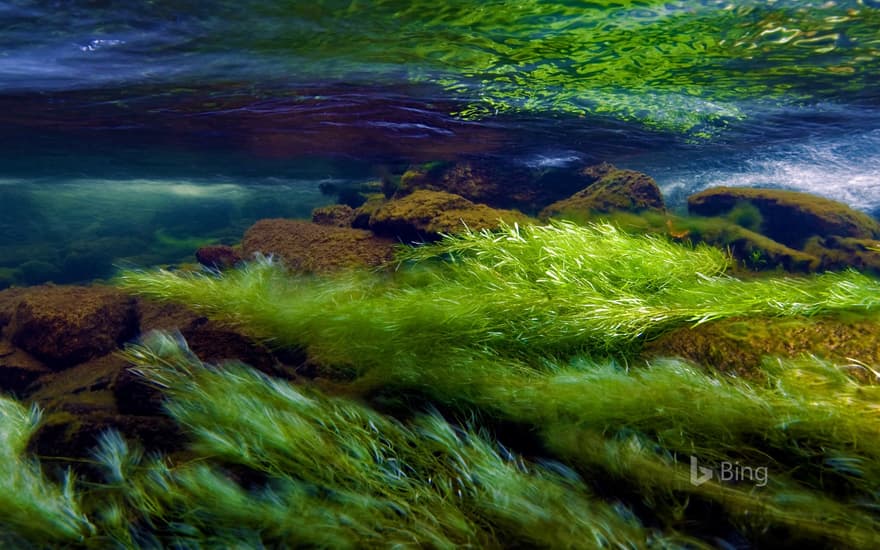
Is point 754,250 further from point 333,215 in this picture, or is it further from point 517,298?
point 333,215

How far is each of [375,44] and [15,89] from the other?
6.67m

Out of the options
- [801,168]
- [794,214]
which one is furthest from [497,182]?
[801,168]

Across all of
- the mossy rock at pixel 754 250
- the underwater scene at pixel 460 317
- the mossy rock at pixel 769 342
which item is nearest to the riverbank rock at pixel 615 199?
the underwater scene at pixel 460 317

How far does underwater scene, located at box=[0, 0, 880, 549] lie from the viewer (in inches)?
85.3

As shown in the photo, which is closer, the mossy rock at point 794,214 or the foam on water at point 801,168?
the mossy rock at point 794,214

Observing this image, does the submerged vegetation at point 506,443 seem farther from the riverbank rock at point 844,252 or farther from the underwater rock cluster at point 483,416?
the riverbank rock at point 844,252

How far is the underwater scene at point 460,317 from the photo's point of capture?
7.11 ft

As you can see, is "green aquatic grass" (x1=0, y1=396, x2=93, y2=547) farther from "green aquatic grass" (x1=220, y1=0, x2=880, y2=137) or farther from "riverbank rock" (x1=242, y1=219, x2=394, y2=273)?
"green aquatic grass" (x1=220, y1=0, x2=880, y2=137)


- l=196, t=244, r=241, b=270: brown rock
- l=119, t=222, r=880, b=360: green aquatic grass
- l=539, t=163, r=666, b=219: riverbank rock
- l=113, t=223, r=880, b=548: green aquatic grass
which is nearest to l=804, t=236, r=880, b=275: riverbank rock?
l=539, t=163, r=666, b=219: riverbank rock

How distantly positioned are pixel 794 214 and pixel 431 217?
8.06 m

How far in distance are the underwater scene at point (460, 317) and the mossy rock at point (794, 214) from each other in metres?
0.08

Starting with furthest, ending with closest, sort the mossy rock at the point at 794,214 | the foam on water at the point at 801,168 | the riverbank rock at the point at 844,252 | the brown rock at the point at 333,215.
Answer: the foam on water at the point at 801,168, the mossy rock at the point at 794,214, the brown rock at the point at 333,215, the riverbank rock at the point at 844,252

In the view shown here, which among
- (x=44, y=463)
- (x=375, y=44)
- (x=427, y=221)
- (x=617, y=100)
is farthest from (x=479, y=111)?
(x=44, y=463)
